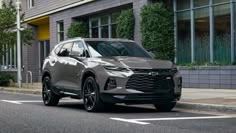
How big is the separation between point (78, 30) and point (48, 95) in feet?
47.4

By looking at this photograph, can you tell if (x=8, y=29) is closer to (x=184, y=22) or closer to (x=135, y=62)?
(x=184, y=22)

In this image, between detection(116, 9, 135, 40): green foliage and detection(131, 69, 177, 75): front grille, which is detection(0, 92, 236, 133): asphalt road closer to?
detection(131, 69, 177, 75): front grille

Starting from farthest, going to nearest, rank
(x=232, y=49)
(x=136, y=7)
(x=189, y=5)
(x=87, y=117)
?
(x=136, y=7) < (x=189, y=5) < (x=232, y=49) < (x=87, y=117)

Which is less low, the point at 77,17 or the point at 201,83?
the point at 77,17

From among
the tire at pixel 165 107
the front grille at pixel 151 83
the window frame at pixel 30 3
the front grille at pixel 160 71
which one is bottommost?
the tire at pixel 165 107

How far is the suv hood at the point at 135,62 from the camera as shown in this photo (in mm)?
11344

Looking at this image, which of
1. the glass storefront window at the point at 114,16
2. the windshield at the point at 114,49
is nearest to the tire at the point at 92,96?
the windshield at the point at 114,49

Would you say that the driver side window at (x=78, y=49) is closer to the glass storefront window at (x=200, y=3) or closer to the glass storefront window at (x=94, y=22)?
the glass storefront window at (x=200, y=3)

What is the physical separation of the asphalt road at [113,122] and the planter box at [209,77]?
594 cm

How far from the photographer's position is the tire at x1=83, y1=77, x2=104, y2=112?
37.7ft

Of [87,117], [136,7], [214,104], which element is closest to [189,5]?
[136,7]

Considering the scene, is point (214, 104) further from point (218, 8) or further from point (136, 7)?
point (136, 7)

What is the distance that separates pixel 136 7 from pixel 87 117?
13136 millimetres

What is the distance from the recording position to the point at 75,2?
2872 cm
